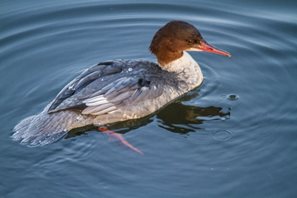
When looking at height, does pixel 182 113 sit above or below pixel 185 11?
below

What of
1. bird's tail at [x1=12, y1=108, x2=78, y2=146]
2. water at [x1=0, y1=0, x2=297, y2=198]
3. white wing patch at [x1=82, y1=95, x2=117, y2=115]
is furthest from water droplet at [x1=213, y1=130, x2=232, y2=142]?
bird's tail at [x1=12, y1=108, x2=78, y2=146]

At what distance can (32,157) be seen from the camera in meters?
6.57

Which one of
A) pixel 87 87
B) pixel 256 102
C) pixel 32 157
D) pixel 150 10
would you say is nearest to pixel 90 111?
pixel 87 87

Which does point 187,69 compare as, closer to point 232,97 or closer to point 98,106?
point 232,97

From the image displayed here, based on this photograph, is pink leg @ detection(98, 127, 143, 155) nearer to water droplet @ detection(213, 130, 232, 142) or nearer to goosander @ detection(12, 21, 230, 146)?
goosander @ detection(12, 21, 230, 146)

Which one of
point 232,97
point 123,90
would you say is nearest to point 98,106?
point 123,90

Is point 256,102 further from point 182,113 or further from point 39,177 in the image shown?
Result: point 39,177

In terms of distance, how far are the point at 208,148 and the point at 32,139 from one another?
1.93 metres

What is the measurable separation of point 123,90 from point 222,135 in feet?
4.17

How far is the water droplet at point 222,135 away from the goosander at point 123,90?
91 centimetres

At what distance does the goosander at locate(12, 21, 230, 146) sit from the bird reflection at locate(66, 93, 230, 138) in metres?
0.07

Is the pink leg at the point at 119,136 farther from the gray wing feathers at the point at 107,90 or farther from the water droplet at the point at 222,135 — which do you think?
the water droplet at the point at 222,135

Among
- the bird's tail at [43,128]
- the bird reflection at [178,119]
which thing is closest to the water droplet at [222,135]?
the bird reflection at [178,119]

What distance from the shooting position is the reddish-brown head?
7742 millimetres
